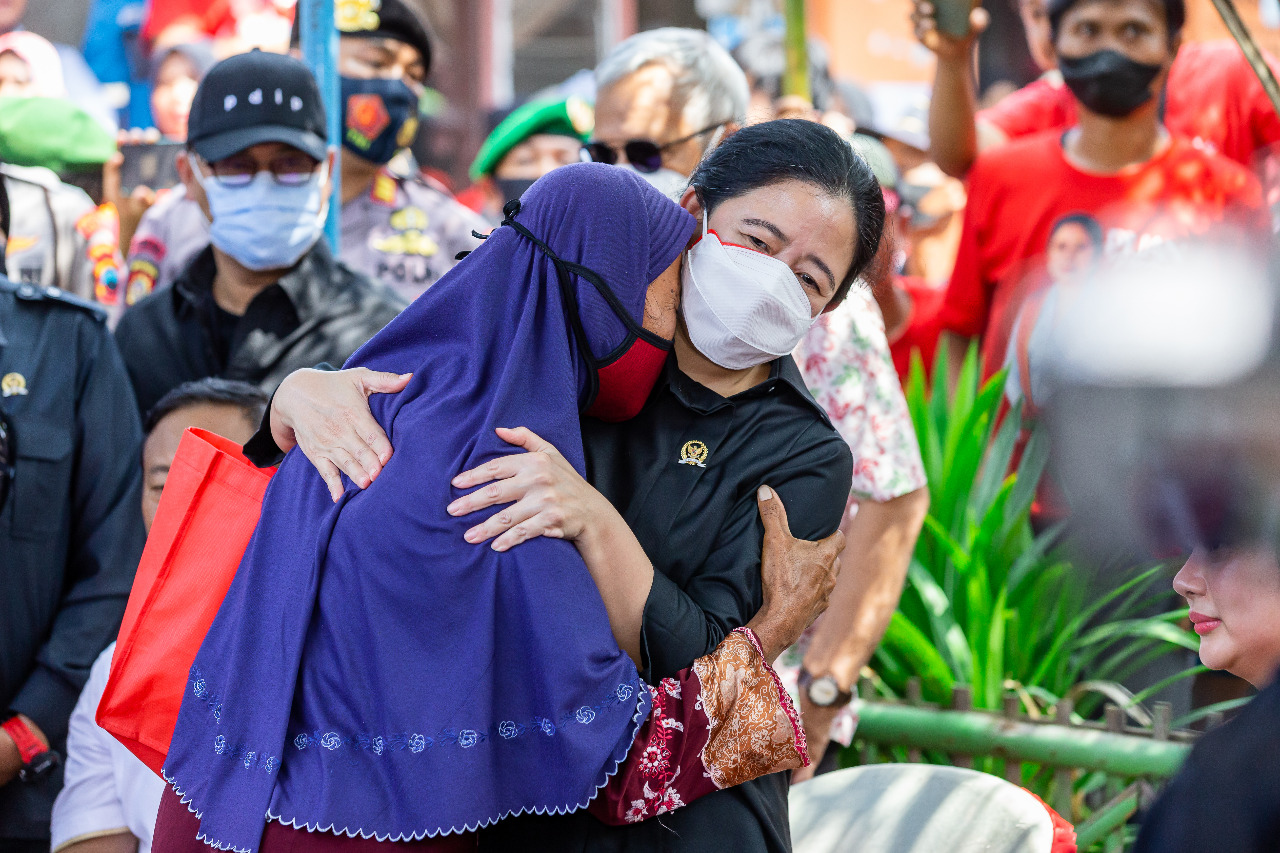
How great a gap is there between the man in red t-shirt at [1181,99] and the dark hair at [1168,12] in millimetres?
108

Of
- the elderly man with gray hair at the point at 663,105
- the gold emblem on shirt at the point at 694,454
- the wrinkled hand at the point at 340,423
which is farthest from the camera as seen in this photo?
the elderly man with gray hair at the point at 663,105

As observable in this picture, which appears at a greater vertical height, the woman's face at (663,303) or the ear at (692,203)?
the ear at (692,203)

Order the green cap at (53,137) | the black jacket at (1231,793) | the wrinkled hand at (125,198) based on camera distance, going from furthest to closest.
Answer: the green cap at (53,137)
the wrinkled hand at (125,198)
the black jacket at (1231,793)

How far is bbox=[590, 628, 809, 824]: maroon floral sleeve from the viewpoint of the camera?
1574 mm

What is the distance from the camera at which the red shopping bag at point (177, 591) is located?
5.61ft

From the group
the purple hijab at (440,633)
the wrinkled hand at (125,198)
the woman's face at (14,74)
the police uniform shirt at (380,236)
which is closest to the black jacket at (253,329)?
the police uniform shirt at (380,236)

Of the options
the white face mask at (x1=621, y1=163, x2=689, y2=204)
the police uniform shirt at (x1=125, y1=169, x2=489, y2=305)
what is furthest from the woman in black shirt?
the police uniform shirt at (x1=125, y1=169, x2=489, y2=305)

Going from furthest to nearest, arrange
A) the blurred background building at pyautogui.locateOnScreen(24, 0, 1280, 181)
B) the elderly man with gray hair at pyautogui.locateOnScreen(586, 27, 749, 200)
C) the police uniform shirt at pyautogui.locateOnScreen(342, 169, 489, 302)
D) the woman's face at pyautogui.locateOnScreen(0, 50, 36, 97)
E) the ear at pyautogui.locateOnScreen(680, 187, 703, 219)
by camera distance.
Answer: the blurred background building at pyautogui.locateOnScreen(24, 0, 1280, 181), the woman's face at pyautogui.locateOnScreen(0, 50, 36, 97), the police uniform shirt at pyautogui.locateOnScreen(342, 169, 489, 302), the elderly man with gray hair at pyautogui.locateOnScreen(586, 27, 749, 200), the ear at pyautogui.locateOnScreen(680, 187, 703, 219)

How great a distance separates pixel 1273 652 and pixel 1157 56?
9.77ft

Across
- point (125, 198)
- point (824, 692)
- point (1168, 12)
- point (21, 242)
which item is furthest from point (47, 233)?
point (1168, 12)

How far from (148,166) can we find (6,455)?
171cm

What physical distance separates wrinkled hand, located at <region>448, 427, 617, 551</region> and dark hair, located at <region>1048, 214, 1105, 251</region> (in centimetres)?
266

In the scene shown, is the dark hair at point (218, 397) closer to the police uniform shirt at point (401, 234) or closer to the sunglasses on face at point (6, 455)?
the sunglasses on face at point (6, 455)

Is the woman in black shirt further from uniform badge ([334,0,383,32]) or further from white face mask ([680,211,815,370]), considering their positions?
uniform badge ([334,0,383,32])
